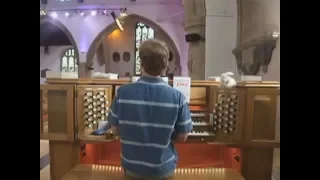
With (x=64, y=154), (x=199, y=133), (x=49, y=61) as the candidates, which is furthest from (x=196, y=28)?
(x=64, y=154)

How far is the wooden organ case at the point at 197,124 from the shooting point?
1909mm

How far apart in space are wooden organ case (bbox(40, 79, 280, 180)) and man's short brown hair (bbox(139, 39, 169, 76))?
2.62 feet

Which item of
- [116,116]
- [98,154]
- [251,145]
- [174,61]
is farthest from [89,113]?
[174,61]

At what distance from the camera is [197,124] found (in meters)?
2.05

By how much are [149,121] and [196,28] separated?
4.50 m

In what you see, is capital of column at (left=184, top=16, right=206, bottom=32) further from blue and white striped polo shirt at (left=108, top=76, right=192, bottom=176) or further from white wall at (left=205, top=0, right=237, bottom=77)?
blue and white striped polo shirt at (left=108, top=76, right=192, bottom=176)

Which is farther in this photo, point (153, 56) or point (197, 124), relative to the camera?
point (197, 124)

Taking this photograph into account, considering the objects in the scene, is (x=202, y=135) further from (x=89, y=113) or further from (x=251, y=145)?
(x=89, y=113)

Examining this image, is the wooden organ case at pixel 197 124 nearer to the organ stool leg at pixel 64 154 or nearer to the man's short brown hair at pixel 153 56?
the organ stool leg at pixel 64 154

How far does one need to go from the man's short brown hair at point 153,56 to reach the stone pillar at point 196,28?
3979 millimetres

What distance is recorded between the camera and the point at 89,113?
2072mm

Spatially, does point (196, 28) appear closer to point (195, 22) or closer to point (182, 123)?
point (195, 22)

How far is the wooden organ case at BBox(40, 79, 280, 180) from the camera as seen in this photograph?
191 cm
